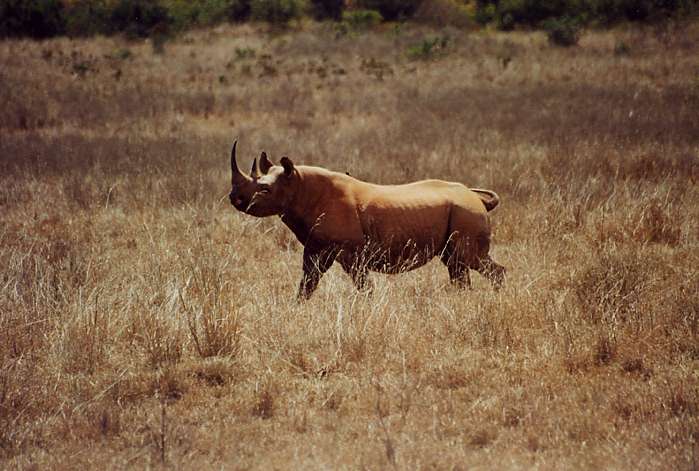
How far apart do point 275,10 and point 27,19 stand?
11416 millimetres

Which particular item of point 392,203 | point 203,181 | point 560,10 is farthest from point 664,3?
point 392,203

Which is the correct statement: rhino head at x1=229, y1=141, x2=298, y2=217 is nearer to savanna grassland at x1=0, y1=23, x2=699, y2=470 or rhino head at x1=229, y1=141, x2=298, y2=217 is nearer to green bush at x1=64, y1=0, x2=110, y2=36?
savanna grassland at x1=0, y1=23, x2=699, y2=470

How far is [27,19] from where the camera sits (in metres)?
30.6

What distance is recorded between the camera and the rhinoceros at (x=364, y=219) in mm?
5262

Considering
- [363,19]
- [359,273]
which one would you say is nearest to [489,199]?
[359,273]

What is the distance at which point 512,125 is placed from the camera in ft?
41.8

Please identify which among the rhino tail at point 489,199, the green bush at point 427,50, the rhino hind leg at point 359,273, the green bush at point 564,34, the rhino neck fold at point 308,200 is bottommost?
the green bush at point 427,50

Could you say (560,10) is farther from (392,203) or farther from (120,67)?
(392,203)

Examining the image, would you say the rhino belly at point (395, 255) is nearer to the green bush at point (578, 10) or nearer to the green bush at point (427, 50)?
the green bush at point (427, 50)

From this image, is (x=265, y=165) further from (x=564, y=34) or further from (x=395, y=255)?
(x=564, y=34)

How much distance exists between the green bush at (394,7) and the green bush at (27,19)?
56.7 feet

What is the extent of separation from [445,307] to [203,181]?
515cm

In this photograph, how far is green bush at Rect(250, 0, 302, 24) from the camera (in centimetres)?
3631

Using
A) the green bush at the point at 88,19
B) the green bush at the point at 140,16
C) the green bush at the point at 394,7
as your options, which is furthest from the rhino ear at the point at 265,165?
the green bush at the point at 394,7
